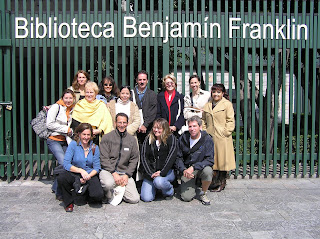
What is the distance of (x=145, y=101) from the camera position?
226 inches

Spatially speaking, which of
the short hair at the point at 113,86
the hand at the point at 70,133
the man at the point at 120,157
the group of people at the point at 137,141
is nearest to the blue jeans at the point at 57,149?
the group of people at the point at 137,141

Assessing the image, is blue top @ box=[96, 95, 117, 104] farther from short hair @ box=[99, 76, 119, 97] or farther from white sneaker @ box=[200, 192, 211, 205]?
white sneaker @ box=[200, 192, 211, 205]

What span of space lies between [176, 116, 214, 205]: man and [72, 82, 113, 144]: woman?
115 cm

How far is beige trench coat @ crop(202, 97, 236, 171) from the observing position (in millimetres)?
5605

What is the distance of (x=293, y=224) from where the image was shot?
4.37 m

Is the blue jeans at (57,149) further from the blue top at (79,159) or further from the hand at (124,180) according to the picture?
the hand at (124,180)

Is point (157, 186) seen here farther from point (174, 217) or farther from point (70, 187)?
point (70, 187)

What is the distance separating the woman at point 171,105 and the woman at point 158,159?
445mm

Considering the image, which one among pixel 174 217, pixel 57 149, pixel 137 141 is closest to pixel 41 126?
pixel 57 149

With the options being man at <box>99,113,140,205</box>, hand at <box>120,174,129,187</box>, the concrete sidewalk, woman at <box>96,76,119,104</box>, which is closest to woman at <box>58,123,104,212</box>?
man at <box>99,113,140,205</box>

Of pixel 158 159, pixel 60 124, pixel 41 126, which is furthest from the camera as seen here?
pixel 41 126

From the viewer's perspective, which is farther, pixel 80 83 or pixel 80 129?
pixel 80 83

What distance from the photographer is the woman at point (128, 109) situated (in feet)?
18.1

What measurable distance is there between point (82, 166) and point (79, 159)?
110 mm
